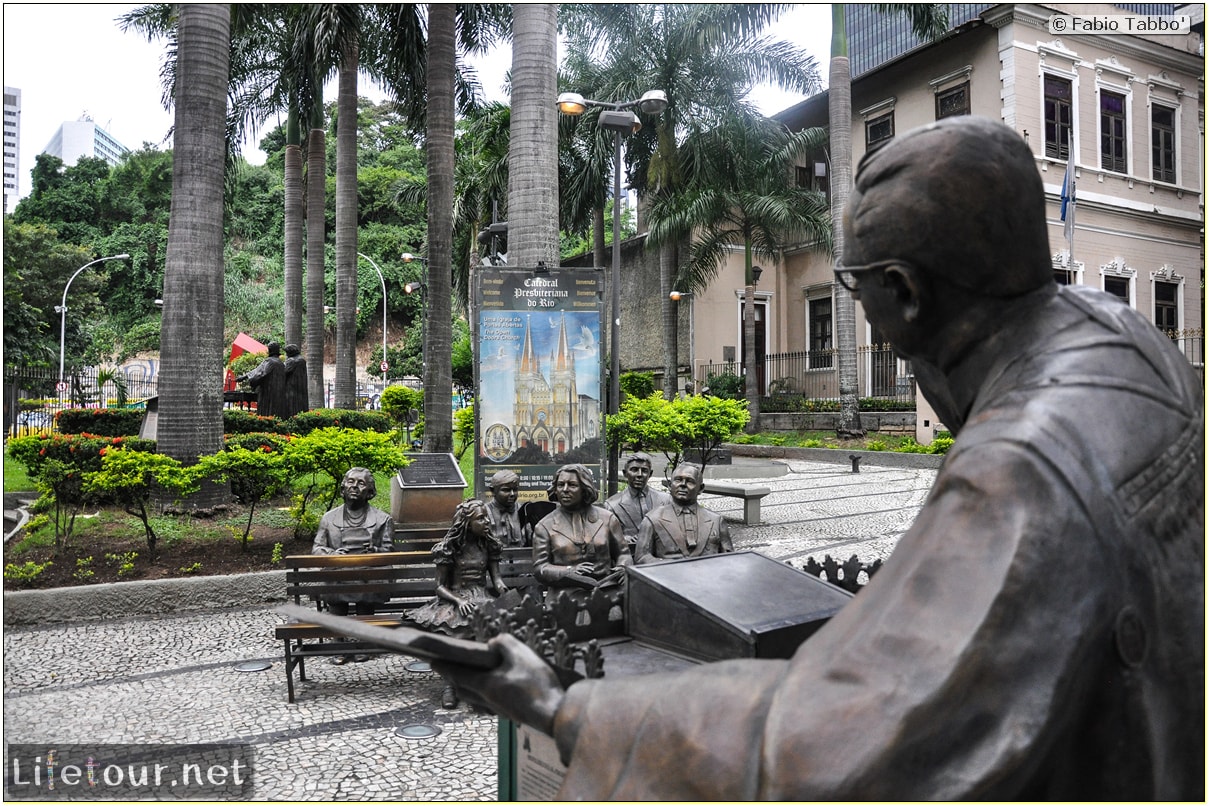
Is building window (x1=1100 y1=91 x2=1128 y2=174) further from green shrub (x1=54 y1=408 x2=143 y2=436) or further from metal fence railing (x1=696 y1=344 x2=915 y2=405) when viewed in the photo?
green shrub (x1=54 y1=408 x2=143 y2=436)

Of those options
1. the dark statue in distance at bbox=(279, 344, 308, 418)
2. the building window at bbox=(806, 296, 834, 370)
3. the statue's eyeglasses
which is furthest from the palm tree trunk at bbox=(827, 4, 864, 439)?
the statue's eyeglasses

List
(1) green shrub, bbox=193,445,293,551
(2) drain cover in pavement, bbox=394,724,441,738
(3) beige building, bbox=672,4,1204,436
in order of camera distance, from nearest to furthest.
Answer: (2) drain cover in pavement, bbox=394,724,441,738, (1) green shrub, bbox=193,445,293,551, (3) beige building, bbox=672,4,1204,436

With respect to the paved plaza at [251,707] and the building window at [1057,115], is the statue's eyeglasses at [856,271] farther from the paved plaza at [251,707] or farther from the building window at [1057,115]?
the building window at [1057,115]

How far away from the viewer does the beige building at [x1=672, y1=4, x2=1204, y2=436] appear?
877 inches

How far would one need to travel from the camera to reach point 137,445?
10.4 metres

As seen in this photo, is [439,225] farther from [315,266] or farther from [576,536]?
[576,536]

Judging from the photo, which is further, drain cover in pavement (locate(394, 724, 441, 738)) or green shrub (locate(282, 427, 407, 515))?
green shrub (locate(282, 427, 407, 515))

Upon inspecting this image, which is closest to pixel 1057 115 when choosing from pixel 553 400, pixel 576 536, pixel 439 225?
pixel 439 225

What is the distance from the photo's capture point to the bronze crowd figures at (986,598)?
1069mm

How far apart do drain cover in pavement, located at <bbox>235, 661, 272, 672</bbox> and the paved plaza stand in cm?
5

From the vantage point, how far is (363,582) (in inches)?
242

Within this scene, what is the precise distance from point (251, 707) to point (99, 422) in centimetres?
1182

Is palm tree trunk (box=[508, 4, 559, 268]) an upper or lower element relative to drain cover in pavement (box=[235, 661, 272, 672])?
upper

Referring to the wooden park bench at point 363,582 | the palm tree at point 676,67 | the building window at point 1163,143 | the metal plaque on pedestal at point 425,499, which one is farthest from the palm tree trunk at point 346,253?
the building window at point 1163,143
